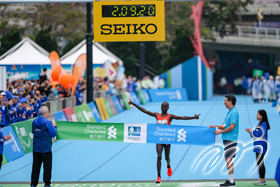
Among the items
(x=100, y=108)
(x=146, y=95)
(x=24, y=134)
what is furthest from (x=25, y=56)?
(x=24, y=134)

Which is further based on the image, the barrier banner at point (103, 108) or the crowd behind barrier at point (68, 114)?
the barrier banner at point (103, 108)

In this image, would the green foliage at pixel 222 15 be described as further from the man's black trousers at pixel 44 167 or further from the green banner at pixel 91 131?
the man's black trousers at pixel 44 167

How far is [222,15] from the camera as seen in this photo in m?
50.0

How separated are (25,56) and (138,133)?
18823mm

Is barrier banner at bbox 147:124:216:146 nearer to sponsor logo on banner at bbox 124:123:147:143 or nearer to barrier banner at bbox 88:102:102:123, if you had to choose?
sponsor logo on banner at bbox 124:123:147:143

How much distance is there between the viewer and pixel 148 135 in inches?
383

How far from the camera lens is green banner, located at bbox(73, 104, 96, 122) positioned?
18172 mm

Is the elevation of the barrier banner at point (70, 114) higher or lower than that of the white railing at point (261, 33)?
lower

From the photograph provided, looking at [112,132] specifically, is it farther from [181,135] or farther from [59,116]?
[59,116]

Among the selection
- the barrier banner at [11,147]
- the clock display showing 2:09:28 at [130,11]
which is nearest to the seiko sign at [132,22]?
the clock display showing 2:09:28 at [130,11]

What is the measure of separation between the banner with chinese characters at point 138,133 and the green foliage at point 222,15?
137 feet

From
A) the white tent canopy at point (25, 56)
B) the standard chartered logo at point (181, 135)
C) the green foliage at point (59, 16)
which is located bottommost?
the standard chartered logo at point (181, 135)

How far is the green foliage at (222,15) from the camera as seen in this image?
49.8 m

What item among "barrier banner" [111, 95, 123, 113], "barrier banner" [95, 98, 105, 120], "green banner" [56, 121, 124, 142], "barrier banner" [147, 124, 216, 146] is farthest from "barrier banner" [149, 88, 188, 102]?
"barrier banner" [147, 124, 216, 146]
